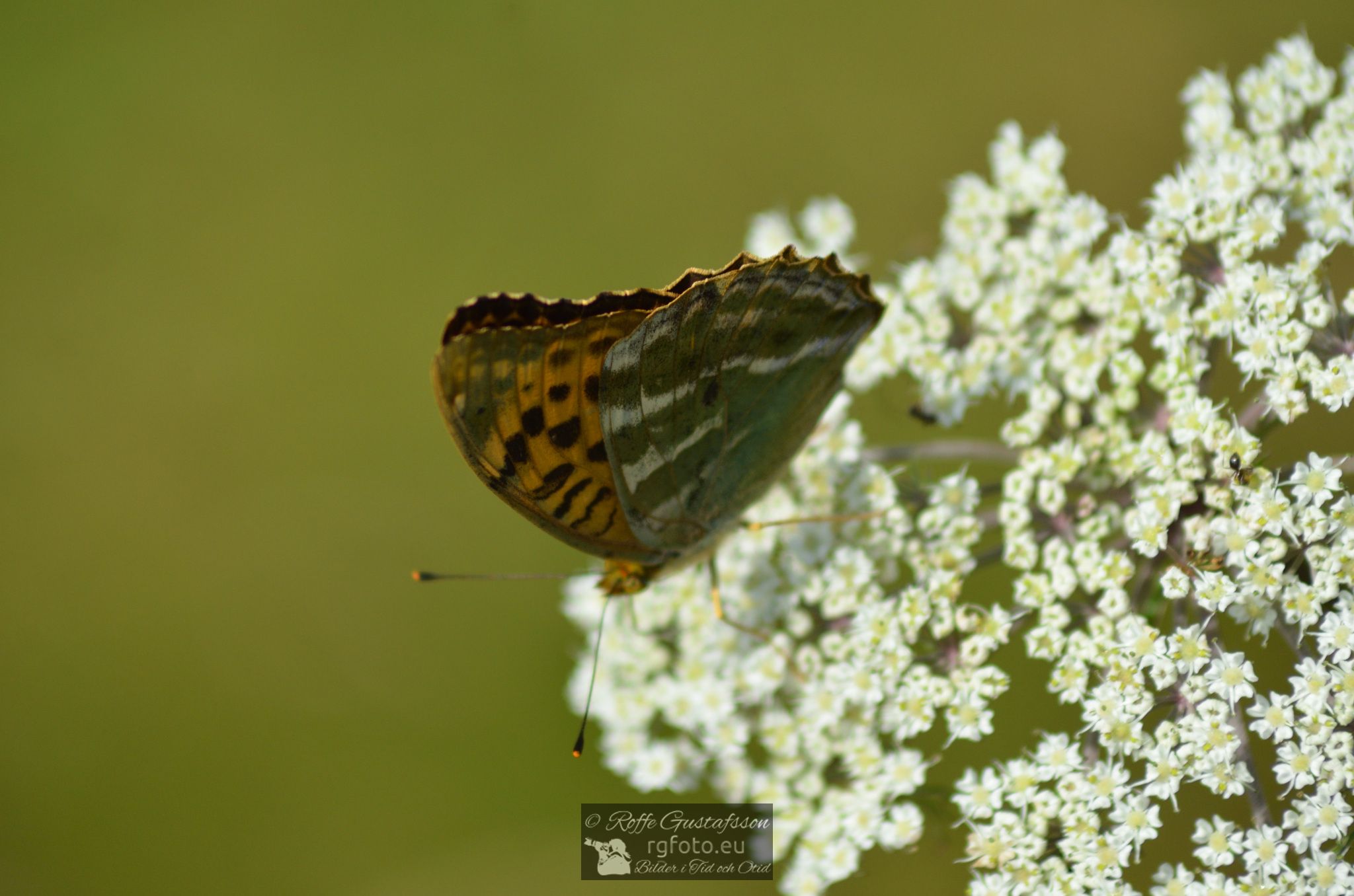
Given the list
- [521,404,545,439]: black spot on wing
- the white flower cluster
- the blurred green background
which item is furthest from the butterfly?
the blurred green background

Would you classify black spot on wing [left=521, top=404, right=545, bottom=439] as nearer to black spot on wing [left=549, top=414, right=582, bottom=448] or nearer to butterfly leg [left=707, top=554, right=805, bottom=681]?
black spot on wing [left=549, top=414, right=582, bottom=448]

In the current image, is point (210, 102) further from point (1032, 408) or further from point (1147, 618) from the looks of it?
point (1147, 618)

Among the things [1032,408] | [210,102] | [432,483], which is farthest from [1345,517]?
[210,102]

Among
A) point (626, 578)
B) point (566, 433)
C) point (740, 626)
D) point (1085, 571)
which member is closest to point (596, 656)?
point (626, 578)

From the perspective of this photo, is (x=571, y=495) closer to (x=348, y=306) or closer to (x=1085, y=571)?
(x=1085, y=571)

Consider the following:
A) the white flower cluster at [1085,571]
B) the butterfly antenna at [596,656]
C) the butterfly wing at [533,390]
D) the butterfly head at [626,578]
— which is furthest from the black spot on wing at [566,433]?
the white flower cluster at [1085,571]

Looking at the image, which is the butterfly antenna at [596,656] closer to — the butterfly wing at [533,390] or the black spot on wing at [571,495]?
the black spot on wing at [571,495]
